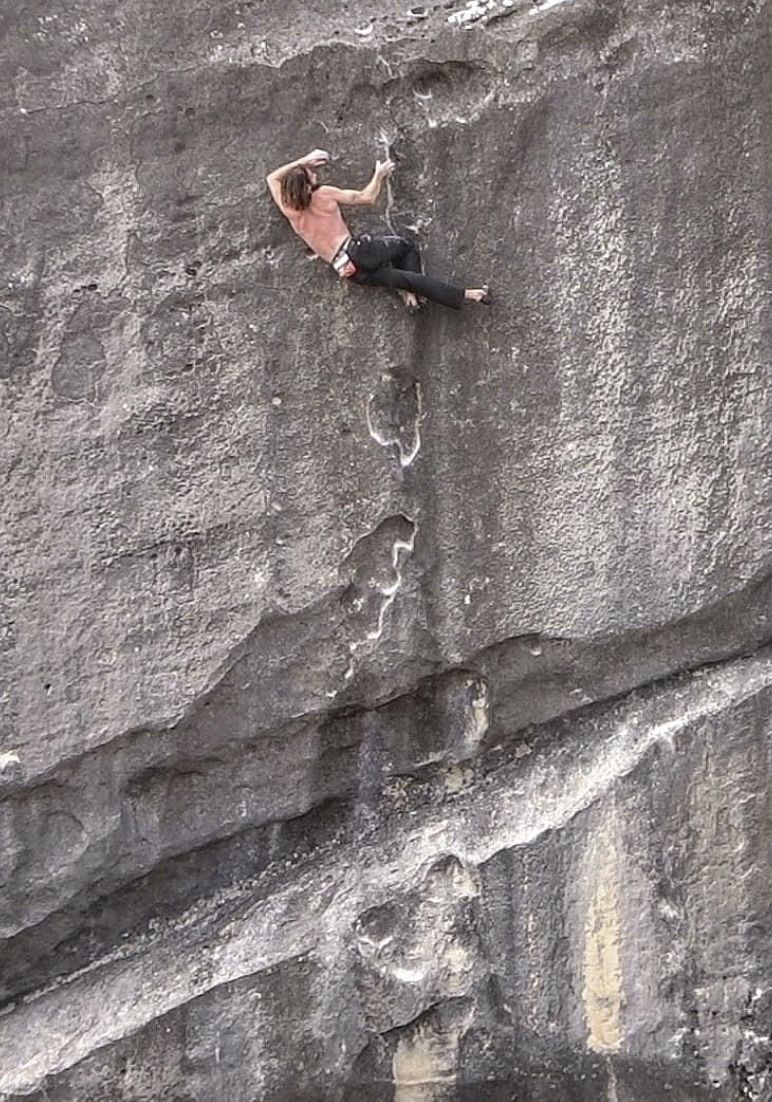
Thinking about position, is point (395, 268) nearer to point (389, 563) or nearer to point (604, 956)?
point (389, 563)

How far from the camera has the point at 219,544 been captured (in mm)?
2158

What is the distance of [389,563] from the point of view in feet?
7.42

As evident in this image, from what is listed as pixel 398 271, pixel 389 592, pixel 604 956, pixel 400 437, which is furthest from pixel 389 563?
pixel 604 956

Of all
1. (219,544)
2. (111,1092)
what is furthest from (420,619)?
(111,1092)

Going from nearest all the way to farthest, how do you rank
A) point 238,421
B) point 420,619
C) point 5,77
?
point 5,77 → point 238,421 → point 420,619

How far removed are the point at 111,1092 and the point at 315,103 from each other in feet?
5.71

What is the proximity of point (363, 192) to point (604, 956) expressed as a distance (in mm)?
1469

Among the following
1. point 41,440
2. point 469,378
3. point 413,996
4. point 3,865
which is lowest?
point 413,996

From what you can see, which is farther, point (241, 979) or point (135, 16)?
point (241, 979)

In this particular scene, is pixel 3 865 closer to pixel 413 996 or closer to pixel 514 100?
pixel 413 996

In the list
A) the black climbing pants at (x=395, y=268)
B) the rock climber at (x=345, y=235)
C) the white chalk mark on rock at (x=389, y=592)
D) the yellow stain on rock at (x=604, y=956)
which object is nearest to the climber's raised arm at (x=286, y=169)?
the rock climber at (x=345, y=235)

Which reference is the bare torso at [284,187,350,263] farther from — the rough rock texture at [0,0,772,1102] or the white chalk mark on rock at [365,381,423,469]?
the white chalk mark on rock at [365,381,423,469]

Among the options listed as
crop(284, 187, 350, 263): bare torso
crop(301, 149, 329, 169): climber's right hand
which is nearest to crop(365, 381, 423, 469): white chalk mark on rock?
crop(284, 187, 350, 263): bare torso

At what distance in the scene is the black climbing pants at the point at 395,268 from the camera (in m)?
2.05
